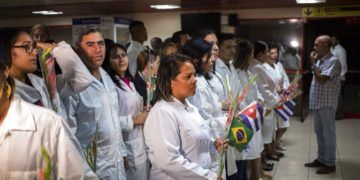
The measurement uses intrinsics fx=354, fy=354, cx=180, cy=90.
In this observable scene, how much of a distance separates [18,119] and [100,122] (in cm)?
80

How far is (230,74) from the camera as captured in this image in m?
3.45

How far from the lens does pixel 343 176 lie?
413 centimetres

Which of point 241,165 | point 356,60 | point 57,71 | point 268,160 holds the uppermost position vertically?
point 57,71

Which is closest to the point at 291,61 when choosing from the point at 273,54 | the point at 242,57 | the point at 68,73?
the point at 273,54

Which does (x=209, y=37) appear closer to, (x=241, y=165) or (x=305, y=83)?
(x=241, y=165)

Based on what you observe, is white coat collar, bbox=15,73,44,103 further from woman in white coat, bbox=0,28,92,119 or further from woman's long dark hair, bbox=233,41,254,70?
woman's long dark hair, bbox=233,41,254,70

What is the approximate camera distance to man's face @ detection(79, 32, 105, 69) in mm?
2084

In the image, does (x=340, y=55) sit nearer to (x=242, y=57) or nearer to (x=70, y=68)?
(x=242, y=57)

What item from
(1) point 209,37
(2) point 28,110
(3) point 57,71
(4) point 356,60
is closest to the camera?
(2) point 28,110

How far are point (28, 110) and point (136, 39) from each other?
311 centimetres

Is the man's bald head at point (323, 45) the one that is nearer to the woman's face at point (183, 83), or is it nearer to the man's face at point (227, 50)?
the man's face at point (227, 50)

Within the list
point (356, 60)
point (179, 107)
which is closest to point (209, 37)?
point (179, 107)

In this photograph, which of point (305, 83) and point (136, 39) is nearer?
point (136, 39)

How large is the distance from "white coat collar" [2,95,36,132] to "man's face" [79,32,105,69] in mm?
822
